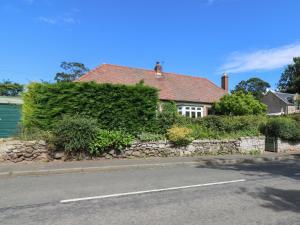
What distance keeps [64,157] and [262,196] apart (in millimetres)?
8424

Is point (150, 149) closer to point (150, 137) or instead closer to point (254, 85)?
point (150, 137)

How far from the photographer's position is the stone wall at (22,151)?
1300 centimetres

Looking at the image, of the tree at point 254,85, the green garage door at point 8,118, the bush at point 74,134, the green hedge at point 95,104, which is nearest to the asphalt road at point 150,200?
the bush at point 74,134

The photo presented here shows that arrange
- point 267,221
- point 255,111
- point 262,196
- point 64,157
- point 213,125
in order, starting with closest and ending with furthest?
point 267,221, point 262,196, point 64,157, point 213,125, point 255,111

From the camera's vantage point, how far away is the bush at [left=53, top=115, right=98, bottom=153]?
532 inches

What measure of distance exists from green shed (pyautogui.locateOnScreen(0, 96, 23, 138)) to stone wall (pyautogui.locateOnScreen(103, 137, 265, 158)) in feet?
22.1

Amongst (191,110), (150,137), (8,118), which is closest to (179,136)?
(150,137)

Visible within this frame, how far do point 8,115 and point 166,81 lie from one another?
64.3 feet

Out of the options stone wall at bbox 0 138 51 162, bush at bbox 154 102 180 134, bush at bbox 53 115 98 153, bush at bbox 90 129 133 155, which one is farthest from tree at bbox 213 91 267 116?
stone wall at bbox 0 138 51 162

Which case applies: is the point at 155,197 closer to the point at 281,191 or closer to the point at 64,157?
the point at 281,191

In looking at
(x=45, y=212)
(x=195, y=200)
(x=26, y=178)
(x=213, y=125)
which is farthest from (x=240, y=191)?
(x=213, y=125)

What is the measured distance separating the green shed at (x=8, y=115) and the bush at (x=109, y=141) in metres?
6.10

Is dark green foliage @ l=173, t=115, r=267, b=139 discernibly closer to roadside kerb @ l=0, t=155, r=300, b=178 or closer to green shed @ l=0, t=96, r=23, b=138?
roadside kerb @ l=0, t=155, r=300, b=178

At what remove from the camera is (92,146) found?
14.1m
